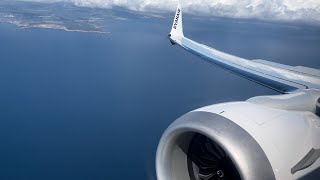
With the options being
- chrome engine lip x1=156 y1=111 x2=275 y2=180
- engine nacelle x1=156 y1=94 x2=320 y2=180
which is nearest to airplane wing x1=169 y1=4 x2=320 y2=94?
engine nacelle x1=156 y1=94 x2=320 y2=180

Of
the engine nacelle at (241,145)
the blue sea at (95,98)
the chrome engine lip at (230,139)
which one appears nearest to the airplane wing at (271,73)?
the engine nacelle at (241,145)

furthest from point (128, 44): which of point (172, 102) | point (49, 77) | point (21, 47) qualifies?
point (172, 102)

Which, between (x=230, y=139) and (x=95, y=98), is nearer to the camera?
(x=230, y=139)

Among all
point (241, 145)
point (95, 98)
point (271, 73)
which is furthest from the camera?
point (95, 98)

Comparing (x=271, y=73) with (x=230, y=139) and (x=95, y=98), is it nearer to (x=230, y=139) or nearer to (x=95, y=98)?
(x=230, y=139)

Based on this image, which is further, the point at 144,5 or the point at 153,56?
the point at 144,5

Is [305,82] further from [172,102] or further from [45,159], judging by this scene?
[172,102]

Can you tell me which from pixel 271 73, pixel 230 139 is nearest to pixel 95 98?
pixel 271 73

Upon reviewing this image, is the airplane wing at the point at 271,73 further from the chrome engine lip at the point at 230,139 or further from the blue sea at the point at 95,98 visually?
the blue sea at the point at 95,98
